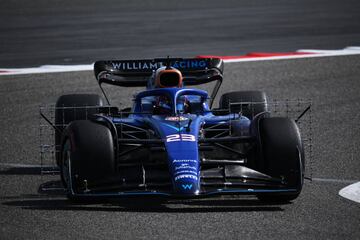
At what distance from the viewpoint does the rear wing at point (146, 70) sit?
12211mm

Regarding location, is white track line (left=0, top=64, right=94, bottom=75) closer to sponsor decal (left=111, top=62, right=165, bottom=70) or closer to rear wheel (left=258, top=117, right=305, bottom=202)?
sponsor decal (left=111, top=62, right=165, bottom=70)

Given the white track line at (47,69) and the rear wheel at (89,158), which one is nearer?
the rear wheel at (89,158)

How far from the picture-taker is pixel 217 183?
30.5 ft

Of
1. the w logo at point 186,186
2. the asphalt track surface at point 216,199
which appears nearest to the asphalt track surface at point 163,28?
the asphalt track surface at point 216,199

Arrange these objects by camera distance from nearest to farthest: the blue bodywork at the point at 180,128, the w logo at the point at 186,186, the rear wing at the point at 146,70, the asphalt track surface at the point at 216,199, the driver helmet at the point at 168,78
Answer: the asphalt track surface at the point at 216,199 < the w logo at the point at 186,186 < the blue bodywork at the point at 180,128 < the driver helmet at the point at 168,78 < the rear wing at the point at 146,70

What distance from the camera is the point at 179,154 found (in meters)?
9.43

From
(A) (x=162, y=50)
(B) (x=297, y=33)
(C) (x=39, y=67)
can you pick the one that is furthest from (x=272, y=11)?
(C) (x=39, y=67)

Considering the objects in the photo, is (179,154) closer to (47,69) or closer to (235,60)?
(47,69)

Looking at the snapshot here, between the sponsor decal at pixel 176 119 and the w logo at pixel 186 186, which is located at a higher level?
the sponsor decal at pixel 176 119

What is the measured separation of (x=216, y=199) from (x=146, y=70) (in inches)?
120

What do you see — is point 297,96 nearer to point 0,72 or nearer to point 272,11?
point 0,72

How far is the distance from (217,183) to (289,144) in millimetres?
760

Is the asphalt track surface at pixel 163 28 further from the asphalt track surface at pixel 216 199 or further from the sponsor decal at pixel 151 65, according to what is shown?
the sponsor decal at pixel 151 65

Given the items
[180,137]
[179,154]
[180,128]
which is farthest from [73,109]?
[179,154]
